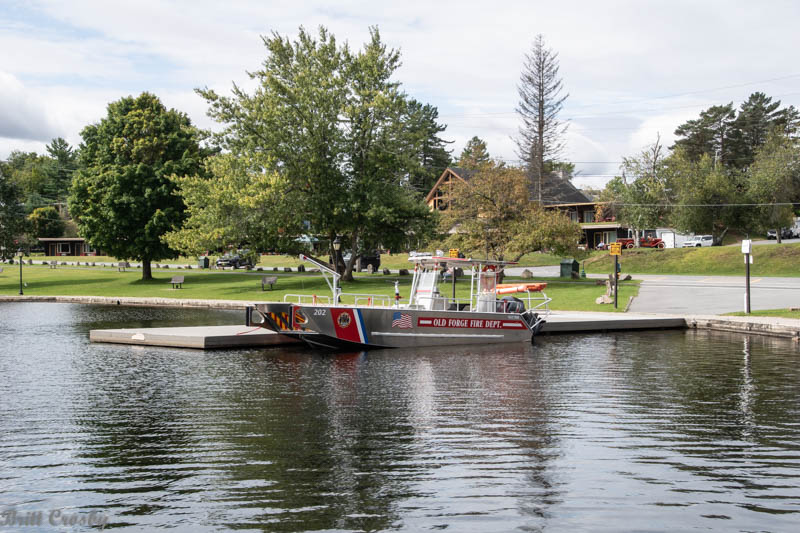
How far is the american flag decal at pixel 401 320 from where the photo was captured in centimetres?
2458

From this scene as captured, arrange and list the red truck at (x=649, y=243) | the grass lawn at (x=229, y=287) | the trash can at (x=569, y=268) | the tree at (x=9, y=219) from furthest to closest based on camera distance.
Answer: the red truck at (x=649, y=243), the tree at (x=9, y=219), the trash can at (x=569, y=268), the grass lawn at (x=229, y=287)

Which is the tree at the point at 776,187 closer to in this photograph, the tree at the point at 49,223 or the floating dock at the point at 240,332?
the floating dock at the point at 240,332

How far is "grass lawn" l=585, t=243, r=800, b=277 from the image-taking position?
5700 centimetres

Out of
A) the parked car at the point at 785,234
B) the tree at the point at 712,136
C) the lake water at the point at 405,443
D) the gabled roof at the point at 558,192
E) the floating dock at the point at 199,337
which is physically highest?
the tree at the point at 712,136

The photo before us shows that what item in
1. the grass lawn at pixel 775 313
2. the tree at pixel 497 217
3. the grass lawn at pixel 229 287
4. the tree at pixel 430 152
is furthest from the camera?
the tree at pixel 430 152

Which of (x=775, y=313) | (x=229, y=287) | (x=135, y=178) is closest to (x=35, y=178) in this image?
(x=135, y=178)

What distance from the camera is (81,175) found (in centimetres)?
6238

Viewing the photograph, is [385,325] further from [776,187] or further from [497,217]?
[776,187]

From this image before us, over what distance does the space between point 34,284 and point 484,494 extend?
2365 inches

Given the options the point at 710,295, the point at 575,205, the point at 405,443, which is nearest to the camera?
the point at 405,443

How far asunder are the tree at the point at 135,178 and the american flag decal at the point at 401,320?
3568 cm

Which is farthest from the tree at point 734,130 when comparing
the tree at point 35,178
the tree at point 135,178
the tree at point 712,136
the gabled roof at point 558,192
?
the tree at point 35,178

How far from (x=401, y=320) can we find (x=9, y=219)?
1912 inches

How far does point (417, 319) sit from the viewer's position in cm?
2478
